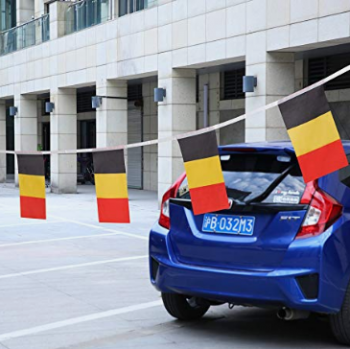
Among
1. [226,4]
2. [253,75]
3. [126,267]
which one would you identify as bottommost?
[126,267]

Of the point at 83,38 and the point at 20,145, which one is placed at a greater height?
the point at 83,38

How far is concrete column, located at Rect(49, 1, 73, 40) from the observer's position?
25.7 meters

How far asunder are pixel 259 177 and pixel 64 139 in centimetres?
2037

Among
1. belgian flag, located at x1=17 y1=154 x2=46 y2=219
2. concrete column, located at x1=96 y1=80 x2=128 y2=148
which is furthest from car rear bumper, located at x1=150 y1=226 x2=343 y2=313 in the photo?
concrete column, located at x1=96 y1=80 x2=128 y2=148

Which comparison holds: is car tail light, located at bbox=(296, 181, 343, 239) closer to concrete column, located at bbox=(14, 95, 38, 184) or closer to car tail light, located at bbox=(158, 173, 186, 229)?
car tail light, located at bbox=(158, 173, 186, 229)

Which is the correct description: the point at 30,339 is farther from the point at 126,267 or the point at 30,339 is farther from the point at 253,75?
the point at 253,75

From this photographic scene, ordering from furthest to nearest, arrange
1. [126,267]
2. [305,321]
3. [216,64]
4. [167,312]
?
1. [216,64]
2. [126,267]
3. [167,312]
4. [305,321]

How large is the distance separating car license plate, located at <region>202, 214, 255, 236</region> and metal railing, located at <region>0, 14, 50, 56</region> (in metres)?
21.5

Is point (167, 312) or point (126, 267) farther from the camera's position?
point (126, 267)

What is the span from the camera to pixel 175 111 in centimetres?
1983

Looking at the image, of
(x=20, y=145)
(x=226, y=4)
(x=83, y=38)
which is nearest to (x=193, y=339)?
(x=226, y=4)

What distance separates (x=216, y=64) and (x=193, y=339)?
12640 mm

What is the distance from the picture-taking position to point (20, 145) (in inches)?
1167

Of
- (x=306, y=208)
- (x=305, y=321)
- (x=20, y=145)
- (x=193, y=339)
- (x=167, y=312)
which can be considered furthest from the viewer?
(x=20, y=145)
